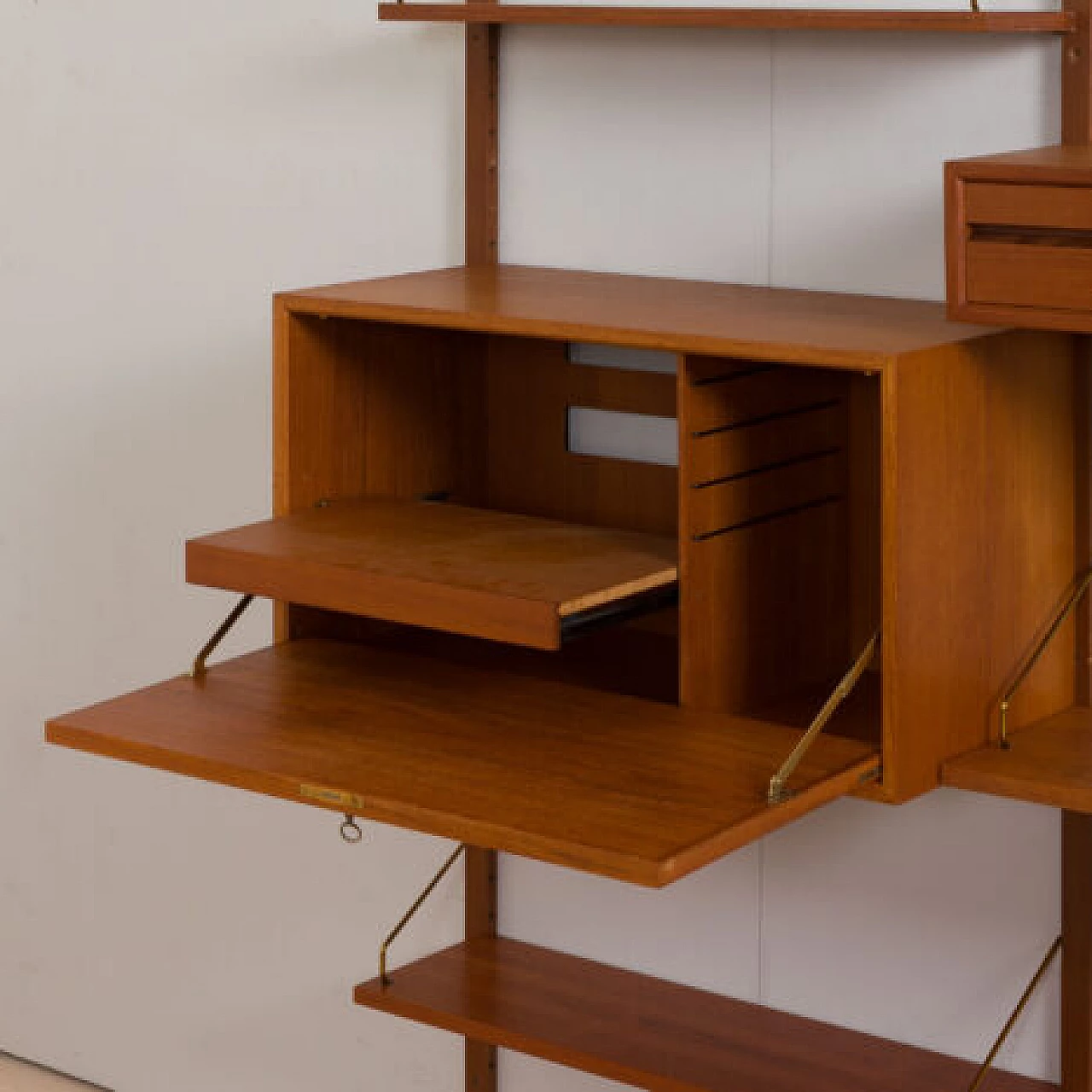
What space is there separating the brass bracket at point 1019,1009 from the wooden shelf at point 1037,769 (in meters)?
0.29

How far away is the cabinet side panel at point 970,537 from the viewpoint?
220cm

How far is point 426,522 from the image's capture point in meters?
2.58

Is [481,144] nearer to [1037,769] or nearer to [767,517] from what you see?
[767,517]

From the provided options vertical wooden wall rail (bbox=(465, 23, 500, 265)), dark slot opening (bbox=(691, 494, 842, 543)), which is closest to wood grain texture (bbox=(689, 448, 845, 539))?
dark slot opening (bbox=(691, 494, 842, 543))

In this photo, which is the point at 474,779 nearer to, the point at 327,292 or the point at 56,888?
the point at 327,292

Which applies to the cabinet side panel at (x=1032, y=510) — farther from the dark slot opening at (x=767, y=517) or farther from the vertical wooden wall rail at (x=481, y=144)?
the vertical wooden wall rail at (x=481, y=144)

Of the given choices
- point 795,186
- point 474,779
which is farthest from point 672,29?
point 474,779

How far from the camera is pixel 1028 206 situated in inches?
83.2

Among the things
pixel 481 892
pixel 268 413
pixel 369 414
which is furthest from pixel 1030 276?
pixel 268 413

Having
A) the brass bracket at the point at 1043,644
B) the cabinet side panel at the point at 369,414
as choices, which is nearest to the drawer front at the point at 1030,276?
the brass bracket at the point at 1043,644

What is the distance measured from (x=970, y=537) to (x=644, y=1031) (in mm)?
807

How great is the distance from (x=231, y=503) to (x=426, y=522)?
81 centimetres

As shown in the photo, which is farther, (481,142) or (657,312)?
(481,142)

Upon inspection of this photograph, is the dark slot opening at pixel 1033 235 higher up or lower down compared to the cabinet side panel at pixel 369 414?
higher up
